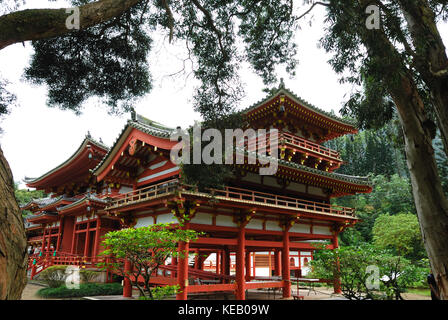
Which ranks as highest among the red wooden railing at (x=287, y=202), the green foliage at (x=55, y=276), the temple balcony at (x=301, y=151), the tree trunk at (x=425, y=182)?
the temple balcony at (x=301, y=151)

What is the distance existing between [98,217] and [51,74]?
436 inches

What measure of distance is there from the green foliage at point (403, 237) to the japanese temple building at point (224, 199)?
406 inches

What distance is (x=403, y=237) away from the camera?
950 inches

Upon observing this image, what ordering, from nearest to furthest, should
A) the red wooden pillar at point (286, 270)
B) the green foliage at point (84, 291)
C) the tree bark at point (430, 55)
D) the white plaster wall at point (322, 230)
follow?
the tree bark at point (430, 55) < the green foliage at point (84, 291) < the red wooden pillar at point (286, 270) < the white plaster wall at point (322, 230)

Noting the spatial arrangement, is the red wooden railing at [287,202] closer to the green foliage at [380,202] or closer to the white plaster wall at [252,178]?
the white plaster wall at [252,178]

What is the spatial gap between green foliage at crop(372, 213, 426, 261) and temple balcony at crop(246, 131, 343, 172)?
9871 mm

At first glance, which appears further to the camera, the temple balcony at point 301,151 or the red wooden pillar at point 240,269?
the temple balcony at point 301,151

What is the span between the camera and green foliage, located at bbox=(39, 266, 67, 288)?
47.4ft

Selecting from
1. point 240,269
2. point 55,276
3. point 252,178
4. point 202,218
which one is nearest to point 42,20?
point 202,218

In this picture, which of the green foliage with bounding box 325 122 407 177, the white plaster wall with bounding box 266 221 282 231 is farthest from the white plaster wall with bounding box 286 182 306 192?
the green foliage with bounding box 325 122 407 177

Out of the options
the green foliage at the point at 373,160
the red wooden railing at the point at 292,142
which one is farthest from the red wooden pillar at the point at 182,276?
the green foliage at the point at 373,160

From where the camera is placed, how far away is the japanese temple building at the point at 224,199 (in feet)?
37.6
